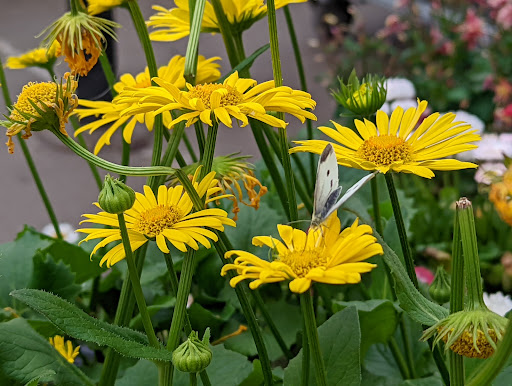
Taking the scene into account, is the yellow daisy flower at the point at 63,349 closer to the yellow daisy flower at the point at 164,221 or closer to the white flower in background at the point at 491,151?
the yellow daisy flower at the point at 164,221

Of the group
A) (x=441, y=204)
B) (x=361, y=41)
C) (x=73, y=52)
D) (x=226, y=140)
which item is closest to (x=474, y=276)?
(x=73, y=52)

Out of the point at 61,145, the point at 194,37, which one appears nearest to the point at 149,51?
the point at 194,37

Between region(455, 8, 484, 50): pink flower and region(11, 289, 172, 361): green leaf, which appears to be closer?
region(11, 289, 172, 361): green leaf

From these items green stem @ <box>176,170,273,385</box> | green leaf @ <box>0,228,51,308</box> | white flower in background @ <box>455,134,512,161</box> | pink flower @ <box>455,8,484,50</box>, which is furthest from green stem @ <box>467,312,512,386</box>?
pink flower @ <box>455,8,484,50</box>

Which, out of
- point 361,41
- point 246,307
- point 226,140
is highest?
point 361,41

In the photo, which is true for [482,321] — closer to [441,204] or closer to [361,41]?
[441,204]

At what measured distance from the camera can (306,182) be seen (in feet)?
1.76

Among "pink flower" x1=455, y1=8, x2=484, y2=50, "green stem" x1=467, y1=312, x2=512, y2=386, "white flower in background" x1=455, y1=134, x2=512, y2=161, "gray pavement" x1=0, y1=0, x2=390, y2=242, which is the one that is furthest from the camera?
"gray pavement" x1=0, y1=0, x2=390, y2=242

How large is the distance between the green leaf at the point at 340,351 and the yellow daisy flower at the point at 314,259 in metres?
0.08

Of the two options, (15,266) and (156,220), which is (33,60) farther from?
(156,220)

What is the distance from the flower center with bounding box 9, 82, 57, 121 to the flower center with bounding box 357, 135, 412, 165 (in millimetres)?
156

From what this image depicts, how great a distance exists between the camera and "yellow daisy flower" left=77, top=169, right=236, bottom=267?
0.30 metres

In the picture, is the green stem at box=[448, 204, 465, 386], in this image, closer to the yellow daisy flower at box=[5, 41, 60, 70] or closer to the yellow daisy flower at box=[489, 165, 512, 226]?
the yellow daisy flower at box=[489, 165, 512, 226]

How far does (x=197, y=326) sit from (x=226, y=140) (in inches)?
49.0
